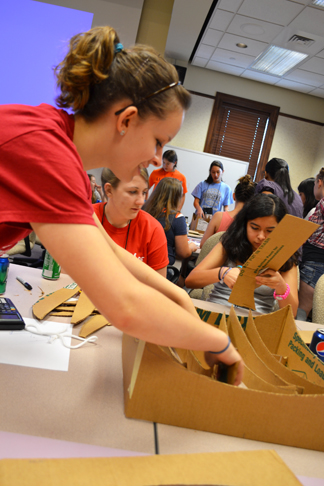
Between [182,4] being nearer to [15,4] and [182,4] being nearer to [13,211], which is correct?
[15,4]

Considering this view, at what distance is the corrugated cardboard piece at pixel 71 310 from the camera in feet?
3.45

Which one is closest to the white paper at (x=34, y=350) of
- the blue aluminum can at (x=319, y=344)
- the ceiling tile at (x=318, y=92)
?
the blue aluminum can at (x=319, y=344)

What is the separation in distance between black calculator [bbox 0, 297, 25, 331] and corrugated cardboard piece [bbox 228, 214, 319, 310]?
822 mm

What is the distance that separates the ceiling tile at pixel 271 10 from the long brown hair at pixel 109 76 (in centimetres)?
383

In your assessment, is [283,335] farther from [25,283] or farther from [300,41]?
[300,41]

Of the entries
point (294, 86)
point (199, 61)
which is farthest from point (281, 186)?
point (294, 86)

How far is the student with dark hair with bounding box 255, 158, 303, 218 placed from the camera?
113 inches

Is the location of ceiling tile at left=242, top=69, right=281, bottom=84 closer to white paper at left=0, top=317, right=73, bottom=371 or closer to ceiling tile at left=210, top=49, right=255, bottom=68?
ceiling tile at left=210, top=49, right=255, bottom=68

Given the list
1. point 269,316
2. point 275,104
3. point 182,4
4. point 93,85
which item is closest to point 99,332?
point 269,316

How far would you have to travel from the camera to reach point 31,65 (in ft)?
10.7

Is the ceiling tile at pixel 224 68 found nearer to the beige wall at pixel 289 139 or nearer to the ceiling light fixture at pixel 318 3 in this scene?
the beige wall at pixel 289 139

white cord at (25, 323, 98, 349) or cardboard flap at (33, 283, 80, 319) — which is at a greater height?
cardboard flap at (33, 283, 80, 319)

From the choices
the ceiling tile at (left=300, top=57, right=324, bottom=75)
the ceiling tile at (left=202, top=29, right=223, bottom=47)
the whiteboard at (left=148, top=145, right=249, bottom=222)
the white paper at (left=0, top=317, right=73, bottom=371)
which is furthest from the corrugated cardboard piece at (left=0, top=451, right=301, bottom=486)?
the whiteboard at (left=148, top=145, right=249, bottom=222)

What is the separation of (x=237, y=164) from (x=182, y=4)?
9.34ft
